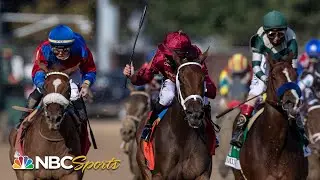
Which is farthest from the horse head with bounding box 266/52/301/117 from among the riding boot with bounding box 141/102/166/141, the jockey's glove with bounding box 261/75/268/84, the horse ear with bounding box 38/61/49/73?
the horse ear with bounding box 38/61/49/73

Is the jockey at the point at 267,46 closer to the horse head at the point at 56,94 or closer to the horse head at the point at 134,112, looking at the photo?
the horse head at the point at 56,94

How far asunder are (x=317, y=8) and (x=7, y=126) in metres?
14.7

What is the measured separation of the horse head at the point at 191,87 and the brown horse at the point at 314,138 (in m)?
4.49

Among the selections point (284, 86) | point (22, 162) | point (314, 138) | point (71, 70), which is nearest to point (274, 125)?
point (284, 86)

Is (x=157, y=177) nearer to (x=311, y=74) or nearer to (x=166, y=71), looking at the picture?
(x=166, y=71)

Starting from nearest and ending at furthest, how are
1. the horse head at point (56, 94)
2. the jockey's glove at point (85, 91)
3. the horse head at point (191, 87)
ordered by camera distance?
the horse head at point (191, 87) < the horse head at point (56, 94) < the jockey's glove at point (85, 91)

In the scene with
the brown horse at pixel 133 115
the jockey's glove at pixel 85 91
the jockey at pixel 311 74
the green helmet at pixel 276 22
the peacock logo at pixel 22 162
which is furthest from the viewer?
the jockey at pixel 311 74

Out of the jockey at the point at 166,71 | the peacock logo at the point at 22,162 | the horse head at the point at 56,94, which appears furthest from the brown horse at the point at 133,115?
the horse head at the point at 56,94

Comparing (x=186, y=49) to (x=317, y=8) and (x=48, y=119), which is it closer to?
(x=48, y=119)

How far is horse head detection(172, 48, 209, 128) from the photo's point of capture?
32.5 feet

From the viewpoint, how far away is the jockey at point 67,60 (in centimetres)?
1091

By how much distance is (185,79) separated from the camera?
1020 cm

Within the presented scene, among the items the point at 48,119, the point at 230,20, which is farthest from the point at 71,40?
the point at 230,20

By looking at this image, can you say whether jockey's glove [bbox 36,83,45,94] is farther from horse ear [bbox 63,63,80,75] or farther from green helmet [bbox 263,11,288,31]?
green helmet [bbox 263,11,288,31]
